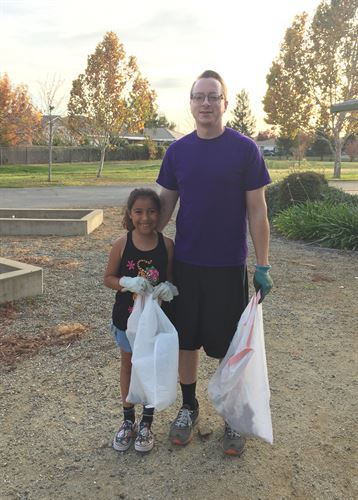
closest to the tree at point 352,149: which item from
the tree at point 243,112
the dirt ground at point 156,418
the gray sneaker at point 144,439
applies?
the tree at point 243,112

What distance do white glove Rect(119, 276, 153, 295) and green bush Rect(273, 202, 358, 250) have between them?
656cm

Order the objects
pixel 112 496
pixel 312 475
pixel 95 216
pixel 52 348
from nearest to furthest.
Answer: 1. pixel 112 496
2. pixel 312 475
3. pixel 52 348
4. pixel 95 216

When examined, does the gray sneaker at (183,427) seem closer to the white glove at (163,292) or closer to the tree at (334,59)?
the white glove at (163,292)

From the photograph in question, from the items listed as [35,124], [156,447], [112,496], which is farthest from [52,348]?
[35,124]

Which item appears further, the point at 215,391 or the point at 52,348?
the point at 52,348

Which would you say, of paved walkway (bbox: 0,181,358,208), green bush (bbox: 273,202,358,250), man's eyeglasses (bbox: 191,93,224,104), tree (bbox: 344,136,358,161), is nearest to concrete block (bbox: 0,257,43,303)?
man's eyeglasses (bbox: 191,93,224,104)

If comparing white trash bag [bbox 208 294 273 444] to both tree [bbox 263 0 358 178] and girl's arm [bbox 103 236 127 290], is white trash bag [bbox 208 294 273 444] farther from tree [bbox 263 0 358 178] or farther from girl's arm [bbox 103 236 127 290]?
tree [bbox 263 0 358 178]

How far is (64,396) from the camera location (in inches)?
125

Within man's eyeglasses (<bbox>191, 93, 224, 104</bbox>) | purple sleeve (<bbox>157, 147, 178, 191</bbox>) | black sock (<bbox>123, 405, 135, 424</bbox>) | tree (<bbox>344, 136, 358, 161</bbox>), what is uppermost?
tree (<bbox>344, 136, 358, 161</bbox>)

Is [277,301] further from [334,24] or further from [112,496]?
[334,24]

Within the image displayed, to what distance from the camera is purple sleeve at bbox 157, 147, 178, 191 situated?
8.48 feet

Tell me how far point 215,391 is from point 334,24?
27.5 meters

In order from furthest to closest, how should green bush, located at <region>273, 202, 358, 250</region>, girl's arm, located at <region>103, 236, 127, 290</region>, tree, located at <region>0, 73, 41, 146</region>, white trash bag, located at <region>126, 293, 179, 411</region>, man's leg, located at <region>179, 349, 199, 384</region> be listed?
tree, located at <region>0, 73, 41, 146</region> < green bush, located at <region>273, 202, 358, 250</region> < man's leg, located at <region>179, 349, 199, 384</region> < girl's arm, located at <region>103, 236, 127, 290</region> < white trash bag, located at <region>126, 293, 179, 411</region>

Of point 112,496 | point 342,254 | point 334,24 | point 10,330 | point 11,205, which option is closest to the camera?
point 112,496
